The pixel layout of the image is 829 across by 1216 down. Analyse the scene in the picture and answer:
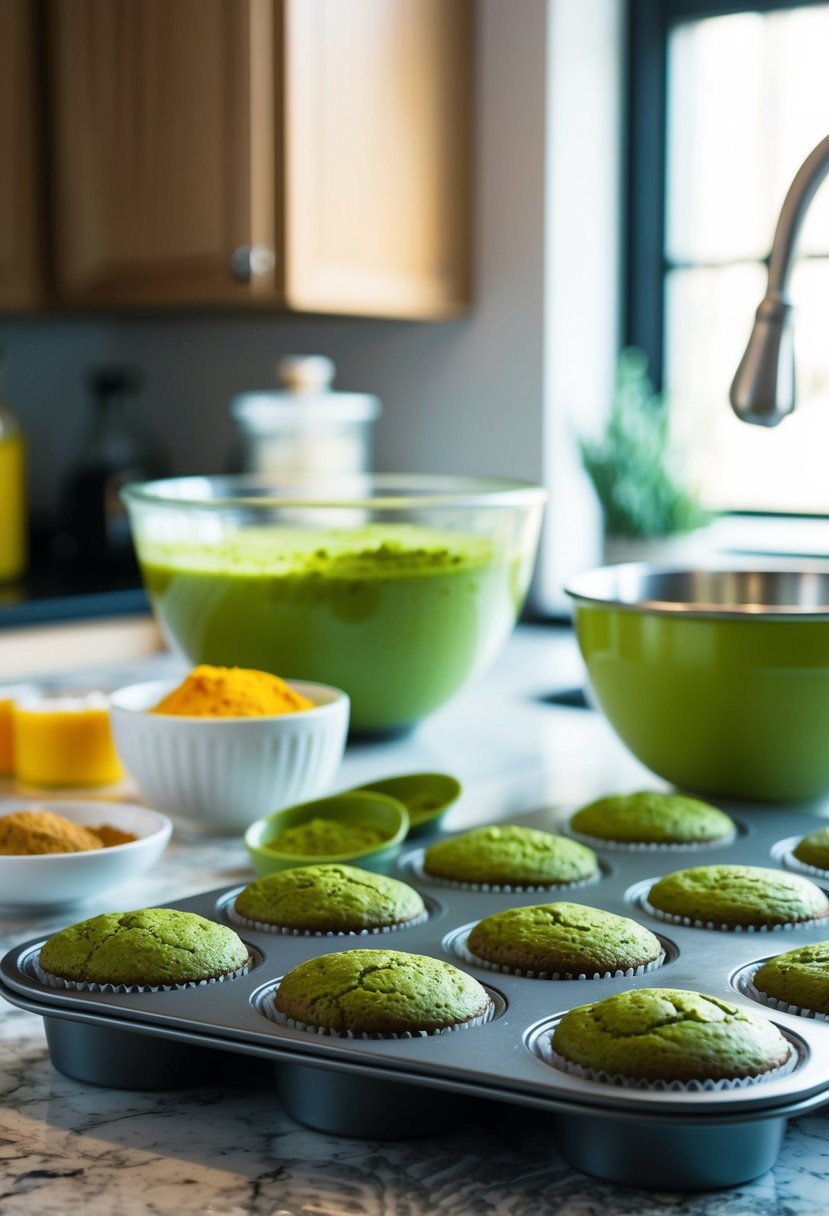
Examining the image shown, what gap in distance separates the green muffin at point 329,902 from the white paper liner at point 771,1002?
0.18 m

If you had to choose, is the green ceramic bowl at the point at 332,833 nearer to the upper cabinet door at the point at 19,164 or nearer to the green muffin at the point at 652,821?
the green muffin at the point at 652,821

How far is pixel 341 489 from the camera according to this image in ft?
5.68

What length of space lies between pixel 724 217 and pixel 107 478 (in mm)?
1113

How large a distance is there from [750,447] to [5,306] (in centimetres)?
126

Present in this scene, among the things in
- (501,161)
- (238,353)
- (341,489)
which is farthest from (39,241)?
(341,489)

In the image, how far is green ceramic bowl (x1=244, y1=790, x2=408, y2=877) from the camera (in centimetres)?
93

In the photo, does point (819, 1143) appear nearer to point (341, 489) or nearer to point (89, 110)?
point (341, 489)

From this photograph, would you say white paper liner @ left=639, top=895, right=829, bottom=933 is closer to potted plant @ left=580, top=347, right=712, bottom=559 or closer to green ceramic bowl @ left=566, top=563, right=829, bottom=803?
green ceramic bowl @ left=566, top=563, right=829, bottom=803

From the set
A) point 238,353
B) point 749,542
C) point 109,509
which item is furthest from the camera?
point 238,353

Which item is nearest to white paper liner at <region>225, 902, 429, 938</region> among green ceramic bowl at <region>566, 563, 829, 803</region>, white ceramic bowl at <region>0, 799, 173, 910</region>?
white ceramic bowl at <region>0, 799, 173, 910</region>

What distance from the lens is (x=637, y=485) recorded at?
212 cm

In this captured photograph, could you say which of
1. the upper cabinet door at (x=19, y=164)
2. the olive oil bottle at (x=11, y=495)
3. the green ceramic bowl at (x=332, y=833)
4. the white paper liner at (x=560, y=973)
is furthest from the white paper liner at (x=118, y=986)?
the upper cabinet door at (x=19, y=164)

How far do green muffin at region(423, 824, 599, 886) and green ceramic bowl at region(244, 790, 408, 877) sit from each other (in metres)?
0.04

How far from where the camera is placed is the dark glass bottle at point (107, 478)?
8.54ft
